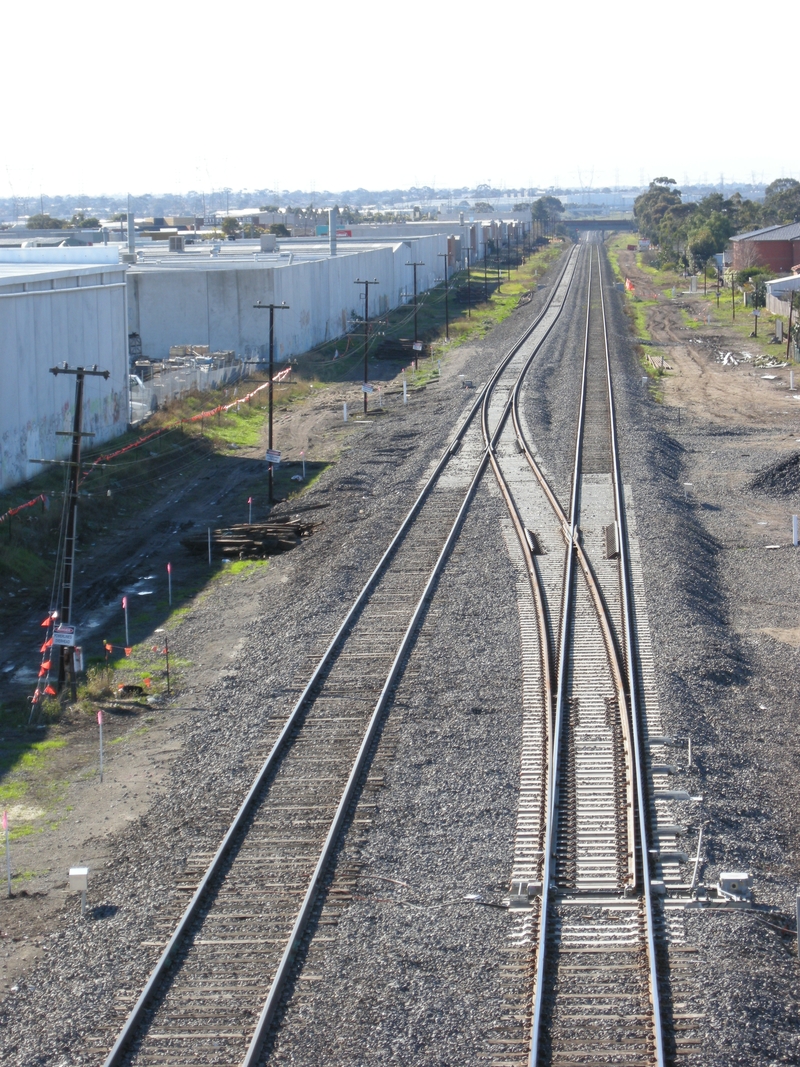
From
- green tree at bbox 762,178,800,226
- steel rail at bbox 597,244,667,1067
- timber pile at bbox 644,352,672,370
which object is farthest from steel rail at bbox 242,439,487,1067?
green tree at bbox 762,178,800,226

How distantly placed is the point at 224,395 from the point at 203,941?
32752mm

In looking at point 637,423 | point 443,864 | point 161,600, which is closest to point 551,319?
point 637,423

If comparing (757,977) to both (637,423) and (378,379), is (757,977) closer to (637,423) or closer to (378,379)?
(637,423)

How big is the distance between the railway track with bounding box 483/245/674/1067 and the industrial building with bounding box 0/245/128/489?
12464 mm

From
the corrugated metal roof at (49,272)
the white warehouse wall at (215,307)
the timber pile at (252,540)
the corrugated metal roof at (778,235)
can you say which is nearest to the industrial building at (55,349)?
the corrugated metal roof at (49,272)

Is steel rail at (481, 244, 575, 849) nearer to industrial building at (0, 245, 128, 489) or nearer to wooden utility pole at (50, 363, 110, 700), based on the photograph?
wooden utility pole at (50, 363, 110, 700)

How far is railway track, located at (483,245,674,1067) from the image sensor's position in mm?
7840

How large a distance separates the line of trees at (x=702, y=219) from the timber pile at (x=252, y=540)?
261 feet

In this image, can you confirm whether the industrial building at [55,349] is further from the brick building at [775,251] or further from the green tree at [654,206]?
the green tree at [654,206]

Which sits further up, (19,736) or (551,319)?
(551,319)

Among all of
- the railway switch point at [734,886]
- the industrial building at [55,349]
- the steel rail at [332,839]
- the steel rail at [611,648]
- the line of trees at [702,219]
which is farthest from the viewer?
the line of trees at [702,219]

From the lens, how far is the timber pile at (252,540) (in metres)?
23.0

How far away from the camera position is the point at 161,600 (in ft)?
67.4

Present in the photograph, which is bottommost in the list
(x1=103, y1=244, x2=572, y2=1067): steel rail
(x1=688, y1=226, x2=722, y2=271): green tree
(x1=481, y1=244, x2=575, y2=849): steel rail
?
(x1=103, y1=244, x2=572, y2=1067): steel rail
